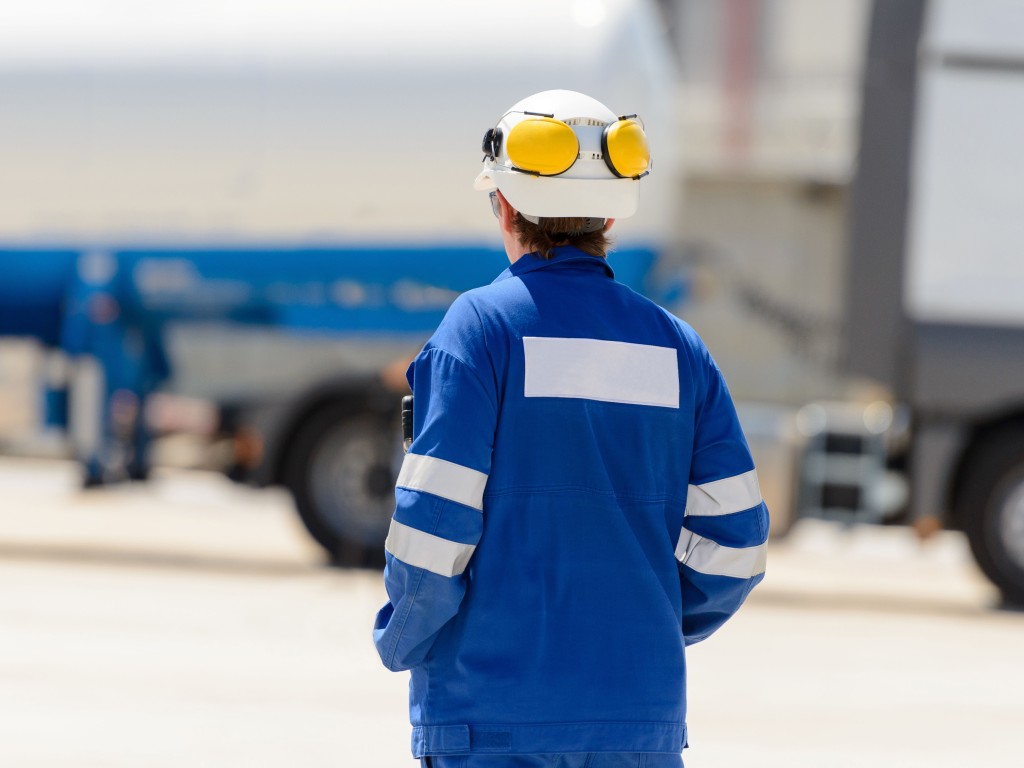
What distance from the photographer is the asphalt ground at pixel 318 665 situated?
573cm

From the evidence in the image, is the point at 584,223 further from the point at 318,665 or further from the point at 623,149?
the point at 318,665

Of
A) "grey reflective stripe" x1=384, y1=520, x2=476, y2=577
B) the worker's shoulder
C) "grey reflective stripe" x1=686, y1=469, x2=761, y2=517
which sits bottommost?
"grey reflective stripe" x1=384, y1=520, x2=476, y2=577

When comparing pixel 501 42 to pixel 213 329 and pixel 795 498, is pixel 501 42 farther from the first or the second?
pixel 795 498

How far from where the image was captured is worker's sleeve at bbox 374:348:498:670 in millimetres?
2496

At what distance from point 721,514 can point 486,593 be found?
18.2 inches

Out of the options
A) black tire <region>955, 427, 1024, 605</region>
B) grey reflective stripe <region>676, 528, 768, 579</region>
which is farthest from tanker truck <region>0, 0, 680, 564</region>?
grey reflective stripe <region>676, 528, 768, 579</region>

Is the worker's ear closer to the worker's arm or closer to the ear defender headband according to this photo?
the ear defender headband

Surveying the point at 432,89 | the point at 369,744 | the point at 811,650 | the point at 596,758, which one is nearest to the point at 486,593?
the point at 596,758

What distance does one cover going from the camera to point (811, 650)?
7.94m

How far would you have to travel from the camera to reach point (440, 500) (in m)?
2.49

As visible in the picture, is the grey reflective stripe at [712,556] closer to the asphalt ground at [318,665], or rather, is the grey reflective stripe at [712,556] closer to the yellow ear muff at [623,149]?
the yellow ear muff at [623,149]

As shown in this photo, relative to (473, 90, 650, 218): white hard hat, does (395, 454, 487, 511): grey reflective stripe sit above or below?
below

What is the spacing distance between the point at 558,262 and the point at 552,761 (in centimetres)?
85

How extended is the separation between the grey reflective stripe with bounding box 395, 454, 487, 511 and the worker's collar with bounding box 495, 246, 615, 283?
14.8 inches
